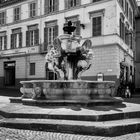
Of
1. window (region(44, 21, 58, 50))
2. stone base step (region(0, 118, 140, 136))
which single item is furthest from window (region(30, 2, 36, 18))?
stone base step (region(0, 118, 140, 136))

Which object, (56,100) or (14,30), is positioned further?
(14,30)

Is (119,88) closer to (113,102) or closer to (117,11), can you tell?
(117,11)

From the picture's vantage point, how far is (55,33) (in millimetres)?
25391

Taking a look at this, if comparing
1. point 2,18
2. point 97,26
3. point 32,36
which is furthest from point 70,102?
point 2,18

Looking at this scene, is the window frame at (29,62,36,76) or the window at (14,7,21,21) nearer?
the window frame at (29,62,36,76)

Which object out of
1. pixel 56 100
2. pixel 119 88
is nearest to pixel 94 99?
pixel 56 100

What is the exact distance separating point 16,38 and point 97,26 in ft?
37.0

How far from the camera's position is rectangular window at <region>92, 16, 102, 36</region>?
22.1m

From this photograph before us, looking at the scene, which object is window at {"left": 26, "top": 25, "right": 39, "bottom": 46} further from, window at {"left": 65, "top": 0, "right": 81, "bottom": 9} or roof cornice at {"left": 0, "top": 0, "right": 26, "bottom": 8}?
window at {"left": 65, "top": 0, "right": 81, "bottom": 9}

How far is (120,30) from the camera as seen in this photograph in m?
22.8

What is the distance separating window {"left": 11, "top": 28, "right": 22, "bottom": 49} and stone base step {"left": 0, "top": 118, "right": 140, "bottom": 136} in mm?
22979

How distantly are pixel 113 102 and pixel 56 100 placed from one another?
6.83ft

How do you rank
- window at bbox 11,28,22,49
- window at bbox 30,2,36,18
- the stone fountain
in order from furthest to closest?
window at bbox 11,28,22,49 < window at bbox 30,2,36,18 < the stone fountain

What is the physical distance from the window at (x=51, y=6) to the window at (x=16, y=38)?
4.73 metres
